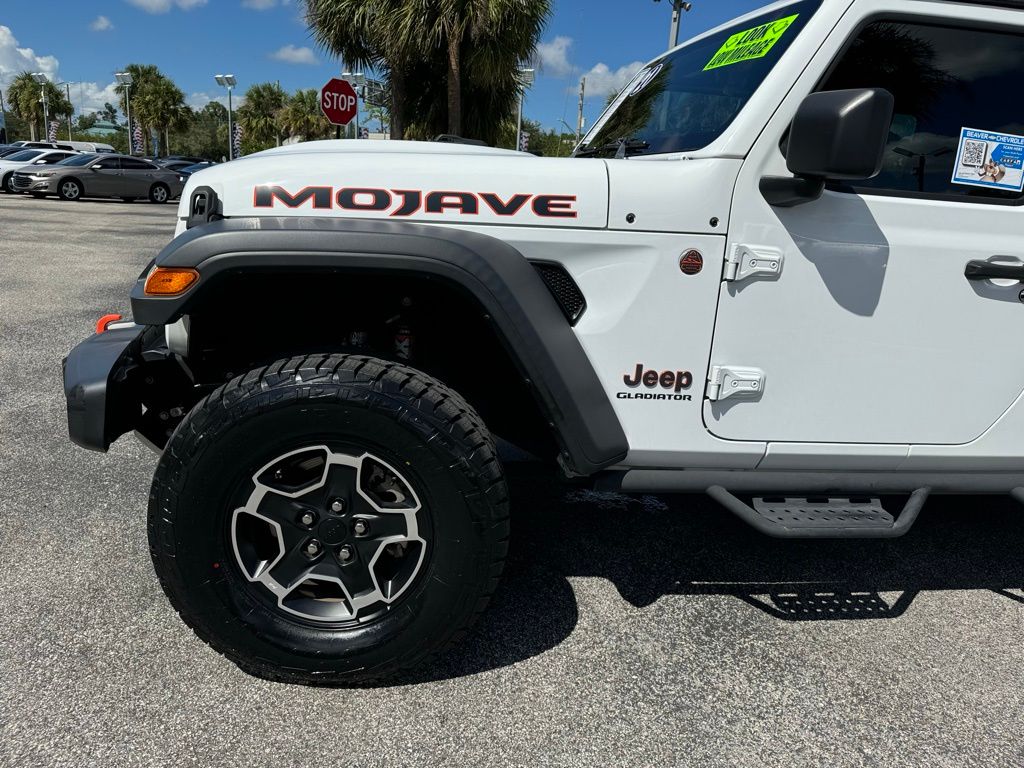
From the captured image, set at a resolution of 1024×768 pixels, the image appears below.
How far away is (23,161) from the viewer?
812 inches

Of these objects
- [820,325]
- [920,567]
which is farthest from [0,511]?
[920,567]

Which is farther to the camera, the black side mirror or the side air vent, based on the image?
the side air vent

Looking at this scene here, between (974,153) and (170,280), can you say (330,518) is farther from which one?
(974,153)

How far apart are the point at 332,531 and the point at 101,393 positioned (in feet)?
2.56

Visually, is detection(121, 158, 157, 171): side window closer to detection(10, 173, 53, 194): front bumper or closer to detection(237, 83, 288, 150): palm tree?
detection(10, 173, 53, 194): front bumper

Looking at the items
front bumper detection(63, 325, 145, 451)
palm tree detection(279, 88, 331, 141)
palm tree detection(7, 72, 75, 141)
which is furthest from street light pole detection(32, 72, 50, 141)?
front bumper detection(63, 325, 145, 451)

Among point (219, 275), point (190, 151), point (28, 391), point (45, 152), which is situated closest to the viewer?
point (219, 275)

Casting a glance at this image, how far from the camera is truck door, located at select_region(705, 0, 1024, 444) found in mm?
2057

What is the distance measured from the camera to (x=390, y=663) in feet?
6.70

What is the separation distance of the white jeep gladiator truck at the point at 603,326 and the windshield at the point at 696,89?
23mm

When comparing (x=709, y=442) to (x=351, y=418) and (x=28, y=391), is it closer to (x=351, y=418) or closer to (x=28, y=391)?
(x=351, y=418)

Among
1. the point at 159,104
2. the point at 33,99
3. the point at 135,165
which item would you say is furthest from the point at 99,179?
the point at 33,99

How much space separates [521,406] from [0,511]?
7.20 feet

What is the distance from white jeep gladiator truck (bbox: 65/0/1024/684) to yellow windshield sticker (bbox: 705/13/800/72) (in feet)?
0.07
